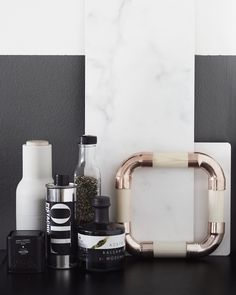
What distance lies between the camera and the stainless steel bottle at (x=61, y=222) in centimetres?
124

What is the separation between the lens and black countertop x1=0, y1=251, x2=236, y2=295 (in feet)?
3.74

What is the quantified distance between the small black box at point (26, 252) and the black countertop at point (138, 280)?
15 millimetres

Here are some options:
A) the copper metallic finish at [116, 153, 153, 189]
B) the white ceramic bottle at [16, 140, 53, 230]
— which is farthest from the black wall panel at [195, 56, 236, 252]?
the white ceramic bottle at [16, 140, 53, 230]

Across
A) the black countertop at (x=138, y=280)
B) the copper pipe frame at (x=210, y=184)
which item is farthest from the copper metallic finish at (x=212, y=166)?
the black countertop at (x=138, y=280)

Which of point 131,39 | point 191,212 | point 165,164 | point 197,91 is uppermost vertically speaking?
point 131,39

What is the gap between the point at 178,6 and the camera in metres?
1.36

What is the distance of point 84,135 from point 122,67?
17 cm

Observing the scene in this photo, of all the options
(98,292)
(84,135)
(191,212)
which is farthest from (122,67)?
(98,292)

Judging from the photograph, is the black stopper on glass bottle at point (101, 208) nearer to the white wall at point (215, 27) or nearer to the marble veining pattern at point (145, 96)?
the marble veining pattern at point (145, 96)

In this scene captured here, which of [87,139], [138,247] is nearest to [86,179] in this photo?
[87,139]

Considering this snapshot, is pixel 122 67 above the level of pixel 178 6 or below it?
below

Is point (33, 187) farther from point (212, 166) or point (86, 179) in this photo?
point (212, 166)

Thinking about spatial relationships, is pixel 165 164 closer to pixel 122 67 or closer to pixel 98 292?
pixel 122 67

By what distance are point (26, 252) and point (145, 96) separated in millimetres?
415
